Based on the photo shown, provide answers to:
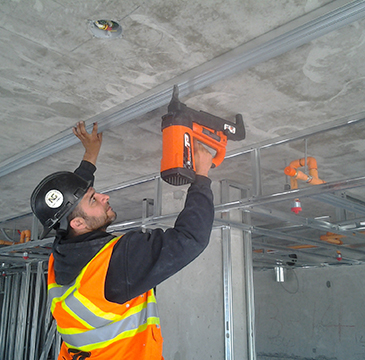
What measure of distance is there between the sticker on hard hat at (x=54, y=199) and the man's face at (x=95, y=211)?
Result: 0.08 m

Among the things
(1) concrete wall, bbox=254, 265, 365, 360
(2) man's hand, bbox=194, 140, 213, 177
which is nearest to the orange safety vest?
(2) man's hand, bbox=194, 140, 213, 177

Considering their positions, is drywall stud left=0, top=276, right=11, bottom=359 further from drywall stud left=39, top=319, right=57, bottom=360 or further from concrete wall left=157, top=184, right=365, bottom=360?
concrete wall left=157, top=184, right=365, bottom=360

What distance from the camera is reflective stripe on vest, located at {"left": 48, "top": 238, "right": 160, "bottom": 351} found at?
136cm

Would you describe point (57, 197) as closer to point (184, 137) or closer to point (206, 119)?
point (184, 137)

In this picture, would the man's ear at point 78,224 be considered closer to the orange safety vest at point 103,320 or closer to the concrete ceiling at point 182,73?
the orange safety vest at point 103,320

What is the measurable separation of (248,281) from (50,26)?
7.78 ft

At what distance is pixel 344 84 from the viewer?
187 cm

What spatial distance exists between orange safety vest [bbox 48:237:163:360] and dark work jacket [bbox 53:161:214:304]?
32mm

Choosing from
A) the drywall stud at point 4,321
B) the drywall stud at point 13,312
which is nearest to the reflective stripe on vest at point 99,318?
the drywall stud at point 13,312

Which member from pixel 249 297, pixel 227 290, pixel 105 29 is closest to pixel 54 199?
pixel 105 29

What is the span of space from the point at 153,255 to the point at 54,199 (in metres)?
0.49

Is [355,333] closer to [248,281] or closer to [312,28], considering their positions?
[248,281]

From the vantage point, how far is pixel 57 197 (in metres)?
1.53

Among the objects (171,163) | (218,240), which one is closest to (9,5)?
(171,163)
